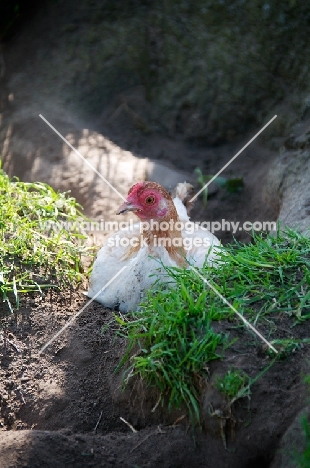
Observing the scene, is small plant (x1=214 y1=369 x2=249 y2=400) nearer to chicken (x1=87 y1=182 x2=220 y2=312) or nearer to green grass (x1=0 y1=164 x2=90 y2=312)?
chicken (x1=87 y1=182 x2=220 y2=312)

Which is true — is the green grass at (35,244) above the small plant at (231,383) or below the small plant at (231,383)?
above

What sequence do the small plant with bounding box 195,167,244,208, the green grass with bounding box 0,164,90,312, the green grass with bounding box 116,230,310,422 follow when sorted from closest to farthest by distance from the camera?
the green grass with bounding box 116,230,310,422 < the green grass with bounding box 0,164,90,312 < the small plant with bounding box 195,167,244,208

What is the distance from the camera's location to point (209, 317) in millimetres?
2980

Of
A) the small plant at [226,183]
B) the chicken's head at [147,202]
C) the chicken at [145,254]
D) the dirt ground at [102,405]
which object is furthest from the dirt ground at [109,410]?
the small plant at [226,183]

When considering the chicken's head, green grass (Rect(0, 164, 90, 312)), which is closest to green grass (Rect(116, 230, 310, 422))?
the chicken's head

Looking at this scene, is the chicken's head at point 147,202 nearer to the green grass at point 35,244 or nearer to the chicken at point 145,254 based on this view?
the chicken at point 145,254

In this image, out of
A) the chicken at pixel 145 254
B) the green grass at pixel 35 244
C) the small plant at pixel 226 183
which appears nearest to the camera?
the chicken at pixel 145 254

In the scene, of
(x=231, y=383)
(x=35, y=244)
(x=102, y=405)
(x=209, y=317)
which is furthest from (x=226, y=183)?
(x=231, y=383)

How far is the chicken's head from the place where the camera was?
401 cm

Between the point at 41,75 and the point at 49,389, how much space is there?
4.15 meters

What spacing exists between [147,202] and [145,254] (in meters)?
0.38

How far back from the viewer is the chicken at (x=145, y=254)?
13.0ft

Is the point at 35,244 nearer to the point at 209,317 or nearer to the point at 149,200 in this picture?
the point at 149,200

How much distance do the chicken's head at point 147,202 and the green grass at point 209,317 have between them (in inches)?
26.4
